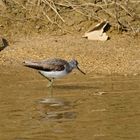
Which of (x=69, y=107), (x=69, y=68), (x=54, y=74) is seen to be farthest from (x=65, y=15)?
(x=69, y=107)

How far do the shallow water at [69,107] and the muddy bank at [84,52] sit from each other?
0.61m

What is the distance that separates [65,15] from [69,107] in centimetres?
556

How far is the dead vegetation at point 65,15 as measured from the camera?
14.6 meters

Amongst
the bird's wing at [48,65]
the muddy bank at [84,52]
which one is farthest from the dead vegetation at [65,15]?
the bird's wing at [48,65]

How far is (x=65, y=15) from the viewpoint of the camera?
1491 centimetres

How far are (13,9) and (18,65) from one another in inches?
99.3

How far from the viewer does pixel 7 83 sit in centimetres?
1119

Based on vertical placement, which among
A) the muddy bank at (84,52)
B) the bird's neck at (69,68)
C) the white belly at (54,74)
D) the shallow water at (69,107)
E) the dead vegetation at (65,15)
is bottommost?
the shallow water at (69,107)

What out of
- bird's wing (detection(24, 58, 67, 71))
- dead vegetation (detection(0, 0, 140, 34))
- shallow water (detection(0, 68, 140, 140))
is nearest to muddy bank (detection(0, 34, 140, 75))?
dead vegetation (detection(0, 0, 140, 34))

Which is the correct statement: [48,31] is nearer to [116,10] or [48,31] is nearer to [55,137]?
[116,10]

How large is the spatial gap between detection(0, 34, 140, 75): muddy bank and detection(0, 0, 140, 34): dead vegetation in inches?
13.8

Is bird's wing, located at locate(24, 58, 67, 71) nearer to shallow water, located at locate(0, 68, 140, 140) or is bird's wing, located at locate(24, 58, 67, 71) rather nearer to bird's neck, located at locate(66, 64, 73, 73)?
bird's neck, located at locate(66, 64, 73, 73)

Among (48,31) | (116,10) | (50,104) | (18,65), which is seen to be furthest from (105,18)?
(50,104)

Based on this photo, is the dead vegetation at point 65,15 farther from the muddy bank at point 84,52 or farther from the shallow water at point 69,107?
the shallow water at point 69,107
